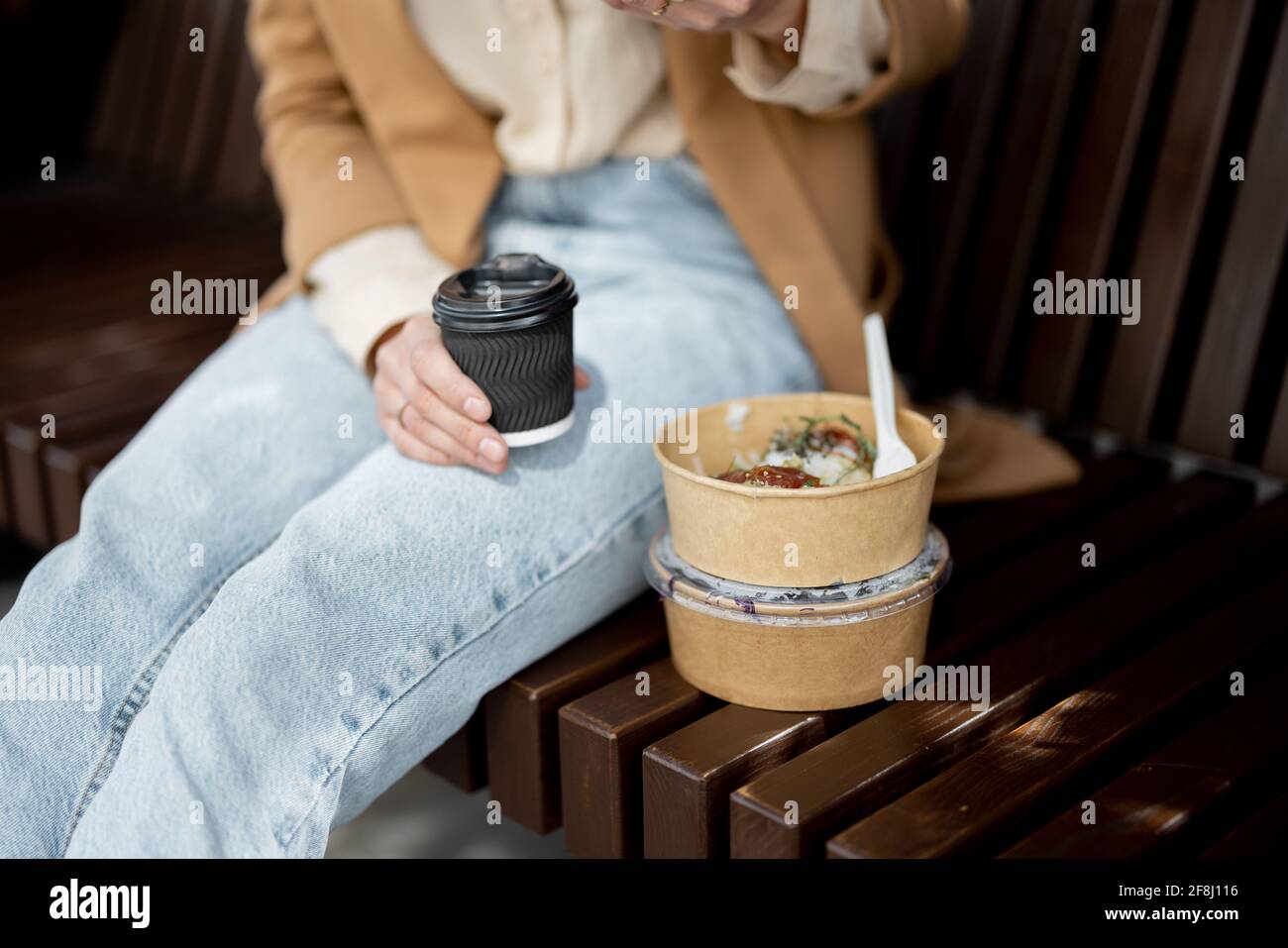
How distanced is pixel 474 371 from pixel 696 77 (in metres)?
0.48

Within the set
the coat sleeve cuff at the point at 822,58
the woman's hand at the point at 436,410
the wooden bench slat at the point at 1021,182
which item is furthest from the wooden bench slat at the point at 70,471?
the wooden bench slat at the point at 1021,182

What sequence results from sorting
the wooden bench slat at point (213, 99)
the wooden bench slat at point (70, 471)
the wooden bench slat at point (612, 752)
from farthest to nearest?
the wooden bench slat at point (213, 99) → the wooden bench slat at point (70, 471) → the wooden bench slat at point (612, 752)

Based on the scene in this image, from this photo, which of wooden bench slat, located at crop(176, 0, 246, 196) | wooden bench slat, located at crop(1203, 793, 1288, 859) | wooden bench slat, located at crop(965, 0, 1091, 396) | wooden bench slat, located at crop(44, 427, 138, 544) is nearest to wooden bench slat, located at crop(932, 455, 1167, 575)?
wooden bench slat, located at crop(965, 0, 1091, 396)

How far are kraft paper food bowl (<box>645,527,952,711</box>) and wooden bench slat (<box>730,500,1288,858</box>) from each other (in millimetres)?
52

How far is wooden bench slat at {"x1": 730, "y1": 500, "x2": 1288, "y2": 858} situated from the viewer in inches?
47.2

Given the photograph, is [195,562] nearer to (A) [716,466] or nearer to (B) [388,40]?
(A) [716,466]

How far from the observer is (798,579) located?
127cm

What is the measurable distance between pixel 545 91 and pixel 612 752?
0.78m

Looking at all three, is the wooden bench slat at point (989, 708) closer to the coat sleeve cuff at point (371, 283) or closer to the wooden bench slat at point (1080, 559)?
the wooden bench slat at point (1080, 559)

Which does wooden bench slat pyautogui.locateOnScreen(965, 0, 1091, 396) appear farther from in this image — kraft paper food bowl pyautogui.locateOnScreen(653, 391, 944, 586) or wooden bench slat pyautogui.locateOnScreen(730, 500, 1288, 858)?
kraft paper food bowl pyautogui.locateOnScreen(653, 391, 944, 586)

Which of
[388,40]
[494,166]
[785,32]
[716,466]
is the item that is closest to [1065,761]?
[716,466]

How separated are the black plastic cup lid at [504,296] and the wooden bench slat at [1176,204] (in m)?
0.90

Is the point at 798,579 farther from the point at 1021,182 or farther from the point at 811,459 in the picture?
the point at 1021,182

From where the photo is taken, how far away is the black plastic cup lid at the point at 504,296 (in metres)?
1.31
